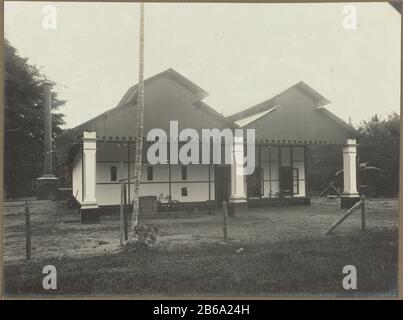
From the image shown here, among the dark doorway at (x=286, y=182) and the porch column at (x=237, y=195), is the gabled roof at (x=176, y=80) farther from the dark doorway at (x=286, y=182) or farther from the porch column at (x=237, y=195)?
the dark doorway at (x=286, y=182)

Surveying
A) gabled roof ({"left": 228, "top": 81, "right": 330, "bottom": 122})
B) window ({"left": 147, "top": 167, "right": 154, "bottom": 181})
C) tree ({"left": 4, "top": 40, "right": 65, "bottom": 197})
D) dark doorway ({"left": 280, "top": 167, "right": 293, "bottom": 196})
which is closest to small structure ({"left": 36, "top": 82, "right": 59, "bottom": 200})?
tree ({"left": 4, "top": 40, "right": 65, "bottom": 197})

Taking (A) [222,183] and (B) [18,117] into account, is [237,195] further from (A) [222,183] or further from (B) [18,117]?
(B) [18,117]

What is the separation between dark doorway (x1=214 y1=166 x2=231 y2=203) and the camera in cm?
1938

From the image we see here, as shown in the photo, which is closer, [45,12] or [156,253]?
[45,12]

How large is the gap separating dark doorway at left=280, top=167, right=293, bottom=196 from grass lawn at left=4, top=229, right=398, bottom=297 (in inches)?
426

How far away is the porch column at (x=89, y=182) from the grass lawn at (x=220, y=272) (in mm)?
4183

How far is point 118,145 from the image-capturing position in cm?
1744

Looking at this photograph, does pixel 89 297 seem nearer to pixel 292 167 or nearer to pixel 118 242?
pixel 118 242

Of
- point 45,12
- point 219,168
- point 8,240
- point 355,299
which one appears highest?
point 45,12

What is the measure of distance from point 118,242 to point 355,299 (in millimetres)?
5969

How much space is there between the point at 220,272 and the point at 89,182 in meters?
6.84

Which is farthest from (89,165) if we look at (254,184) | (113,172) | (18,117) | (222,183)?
(254,184)

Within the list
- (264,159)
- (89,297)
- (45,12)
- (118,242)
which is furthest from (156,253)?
(264,159)

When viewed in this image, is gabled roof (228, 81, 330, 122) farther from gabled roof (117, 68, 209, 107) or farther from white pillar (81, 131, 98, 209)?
white pillar (81, 131, 98, 209)
